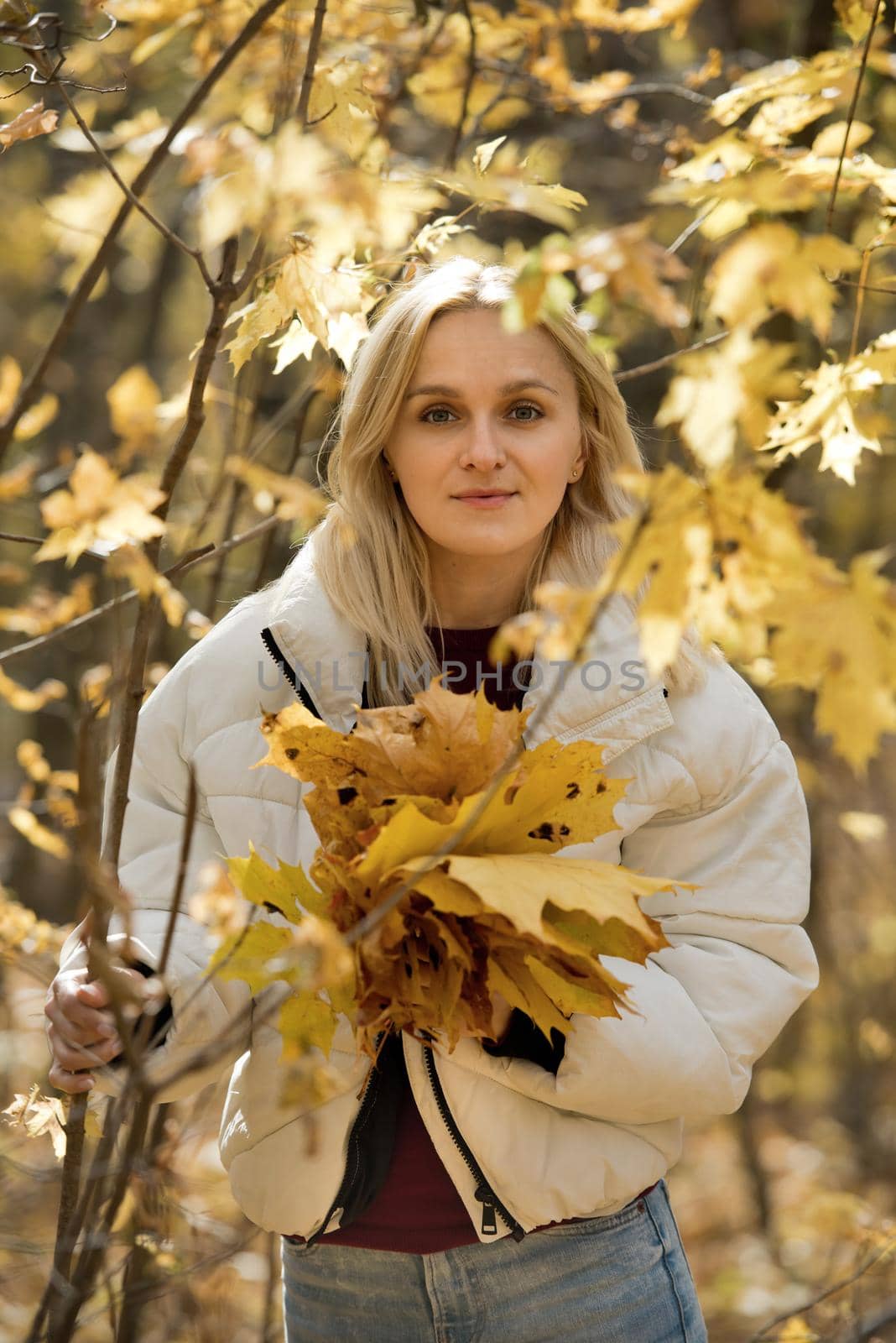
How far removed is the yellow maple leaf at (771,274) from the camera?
941mm

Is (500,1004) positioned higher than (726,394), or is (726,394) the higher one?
(726,394)

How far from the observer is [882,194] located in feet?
5.75

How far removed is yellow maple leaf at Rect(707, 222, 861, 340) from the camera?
941mm

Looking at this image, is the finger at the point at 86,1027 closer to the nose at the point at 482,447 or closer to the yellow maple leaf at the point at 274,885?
the yellow maple leaf at the point at 274,885

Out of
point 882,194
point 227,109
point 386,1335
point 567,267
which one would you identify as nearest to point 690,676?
point 882,194

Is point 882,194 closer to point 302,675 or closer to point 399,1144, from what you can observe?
point 302,675

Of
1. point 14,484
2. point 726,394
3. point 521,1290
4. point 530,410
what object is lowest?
point 521,1290

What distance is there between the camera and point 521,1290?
166 centimetres

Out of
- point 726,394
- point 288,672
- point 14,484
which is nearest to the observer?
point 726,394

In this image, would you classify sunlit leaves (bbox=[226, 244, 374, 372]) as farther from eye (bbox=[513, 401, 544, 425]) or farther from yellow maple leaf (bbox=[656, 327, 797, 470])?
yellow maple leaf (bbox=[656, 327, 797, 470])

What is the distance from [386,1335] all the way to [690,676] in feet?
3.37

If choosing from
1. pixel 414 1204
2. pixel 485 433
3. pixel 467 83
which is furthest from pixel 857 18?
pixel 414 1204

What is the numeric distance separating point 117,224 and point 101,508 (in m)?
0.32

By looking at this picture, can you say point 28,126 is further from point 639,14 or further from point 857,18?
point 639,14
